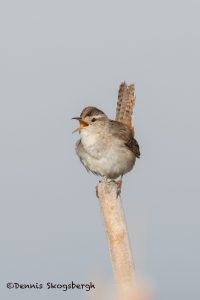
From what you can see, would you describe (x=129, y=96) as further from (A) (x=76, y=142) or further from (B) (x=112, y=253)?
(B) (x=112, y=253)

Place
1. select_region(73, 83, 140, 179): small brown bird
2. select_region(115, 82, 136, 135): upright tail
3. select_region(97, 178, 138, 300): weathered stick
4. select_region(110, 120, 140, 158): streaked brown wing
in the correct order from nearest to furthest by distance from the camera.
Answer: select_region(97, 178, 138, 300): weathered stick → select_region(73, 83, 140, 179): small brown bird → select_region(110, 120, 140, 158): streaked brown wing → select_region(115, 82, 136, 135): upright tail

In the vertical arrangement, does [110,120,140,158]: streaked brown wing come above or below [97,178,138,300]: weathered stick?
above

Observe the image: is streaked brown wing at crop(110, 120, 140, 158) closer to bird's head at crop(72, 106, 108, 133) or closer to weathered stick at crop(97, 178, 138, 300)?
bird's head at crop(72, 106, 108, 133)

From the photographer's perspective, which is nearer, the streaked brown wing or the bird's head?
the bird's head

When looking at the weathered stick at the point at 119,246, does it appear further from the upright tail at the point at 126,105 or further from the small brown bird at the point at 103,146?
the upright tail at the point at 126,105

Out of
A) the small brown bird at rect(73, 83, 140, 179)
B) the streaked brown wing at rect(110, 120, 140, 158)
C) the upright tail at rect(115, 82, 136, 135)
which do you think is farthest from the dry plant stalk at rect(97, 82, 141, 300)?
the upright tail at rect(115, 82, 136, 135)

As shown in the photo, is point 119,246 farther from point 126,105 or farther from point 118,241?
point 126,105
